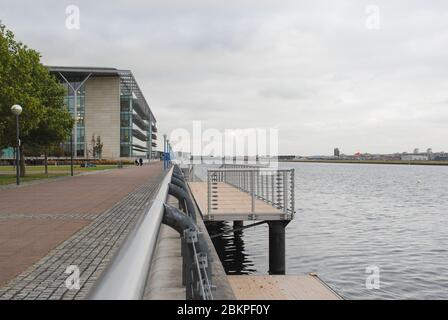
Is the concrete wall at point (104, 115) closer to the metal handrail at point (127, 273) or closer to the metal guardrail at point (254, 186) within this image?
the metal guardrail at point (254, 186)

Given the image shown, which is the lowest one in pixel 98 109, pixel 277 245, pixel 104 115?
pixel 277 245

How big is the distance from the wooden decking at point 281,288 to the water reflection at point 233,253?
2.93m

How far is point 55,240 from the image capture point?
888 cm

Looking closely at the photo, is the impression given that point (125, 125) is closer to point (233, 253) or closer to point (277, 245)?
point (233, 253)

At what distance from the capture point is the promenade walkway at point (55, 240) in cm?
575

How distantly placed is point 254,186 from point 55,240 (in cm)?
548

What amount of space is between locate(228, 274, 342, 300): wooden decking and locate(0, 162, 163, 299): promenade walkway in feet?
8.92

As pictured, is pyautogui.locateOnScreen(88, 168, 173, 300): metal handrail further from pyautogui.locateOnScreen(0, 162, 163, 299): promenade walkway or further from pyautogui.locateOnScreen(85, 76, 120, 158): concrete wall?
pyautogui.locateOnScreen(85, 76, 120, 158): concrete wall

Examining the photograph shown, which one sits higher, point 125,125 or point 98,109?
point 98,109

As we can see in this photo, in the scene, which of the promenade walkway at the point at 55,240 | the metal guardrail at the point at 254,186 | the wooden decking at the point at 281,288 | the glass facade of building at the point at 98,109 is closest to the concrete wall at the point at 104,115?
the glass facade of building at the point at 98,109

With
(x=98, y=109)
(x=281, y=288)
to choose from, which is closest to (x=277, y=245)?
(x=281, y=288)

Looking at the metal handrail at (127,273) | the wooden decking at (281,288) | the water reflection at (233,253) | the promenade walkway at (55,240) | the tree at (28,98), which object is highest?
the tree at (28,98)

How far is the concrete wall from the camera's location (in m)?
92.9

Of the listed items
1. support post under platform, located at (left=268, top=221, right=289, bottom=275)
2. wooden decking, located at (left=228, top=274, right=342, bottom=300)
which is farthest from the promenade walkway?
support post under platform, located at (left=268, top=221, right=289, bottom=275)
